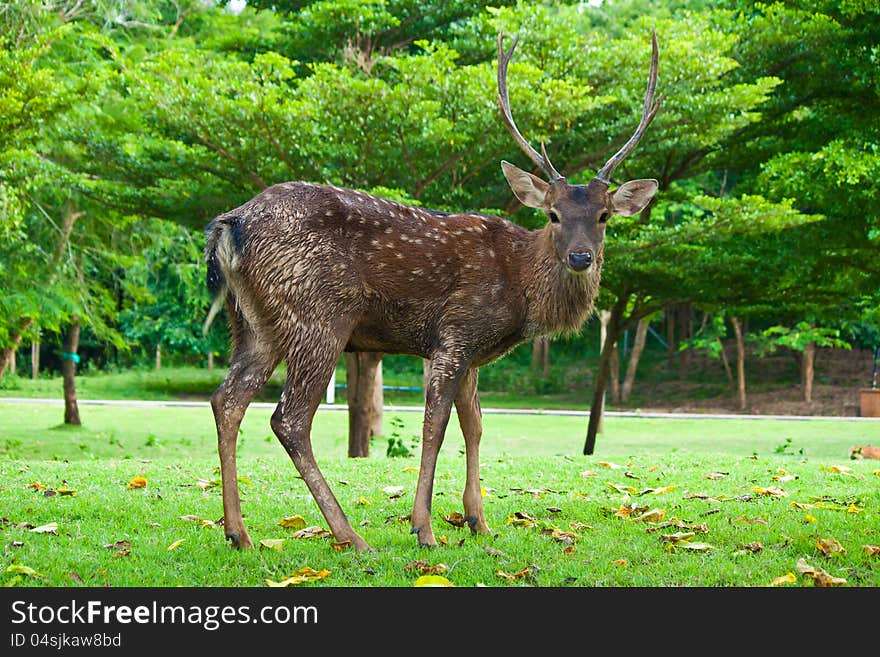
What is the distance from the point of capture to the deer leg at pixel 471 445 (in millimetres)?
5766

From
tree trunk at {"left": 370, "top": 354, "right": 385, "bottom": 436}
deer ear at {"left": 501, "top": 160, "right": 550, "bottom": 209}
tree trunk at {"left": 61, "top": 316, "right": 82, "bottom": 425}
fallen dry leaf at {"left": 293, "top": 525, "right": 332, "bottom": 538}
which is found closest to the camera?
fallen dry leaf at {"left": 293, "top": 525, "right": 332, "bottom": 538}

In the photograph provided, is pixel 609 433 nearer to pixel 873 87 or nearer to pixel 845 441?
pixel 845 441

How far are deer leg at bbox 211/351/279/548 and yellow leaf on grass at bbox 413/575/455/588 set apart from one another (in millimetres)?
1235

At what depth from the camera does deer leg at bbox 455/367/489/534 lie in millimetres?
5766

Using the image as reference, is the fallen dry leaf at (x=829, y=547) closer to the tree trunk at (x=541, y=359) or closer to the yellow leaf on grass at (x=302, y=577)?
the yellow leaf on grass at (x=302, y=577)

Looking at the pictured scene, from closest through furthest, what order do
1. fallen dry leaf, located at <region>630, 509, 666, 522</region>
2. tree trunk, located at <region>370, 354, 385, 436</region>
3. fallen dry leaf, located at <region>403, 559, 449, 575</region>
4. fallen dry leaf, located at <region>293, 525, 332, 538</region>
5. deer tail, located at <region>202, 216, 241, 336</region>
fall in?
1. fallen dry leaf, located at <region>403, 559, 449, 575</region>
2. deer tail, located at <region>202, 216, 241, 336</region>
3. fallen dry leaf, located at <region>293, 525, 332, 538</region>
4. fallen dry leaf, located at <region>630, 509, 666, 522</region>
5. tree trunk, located at <region>370, 354, 385, 436</region>

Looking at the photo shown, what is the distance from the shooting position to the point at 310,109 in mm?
11656

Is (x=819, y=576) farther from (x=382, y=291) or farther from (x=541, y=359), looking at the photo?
(x=541, y=359)

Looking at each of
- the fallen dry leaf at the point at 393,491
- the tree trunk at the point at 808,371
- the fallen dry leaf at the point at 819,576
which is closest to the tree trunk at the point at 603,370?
the fallen dry leaf at the point at 393,491

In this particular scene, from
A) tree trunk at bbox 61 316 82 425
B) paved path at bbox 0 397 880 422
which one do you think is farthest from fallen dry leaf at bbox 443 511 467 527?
paved path at bbox 0 397 880 422

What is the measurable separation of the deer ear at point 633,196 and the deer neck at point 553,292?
1.32ft

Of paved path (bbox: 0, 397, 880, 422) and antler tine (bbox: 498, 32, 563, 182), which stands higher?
antler tine (bbox: 498, 32, 563, 182)

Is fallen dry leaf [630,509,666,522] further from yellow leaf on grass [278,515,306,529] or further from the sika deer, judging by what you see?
yellow leaf on grass [278,515,306,529]

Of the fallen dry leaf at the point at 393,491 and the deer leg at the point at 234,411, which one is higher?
the deer leg at the point at 234,411
